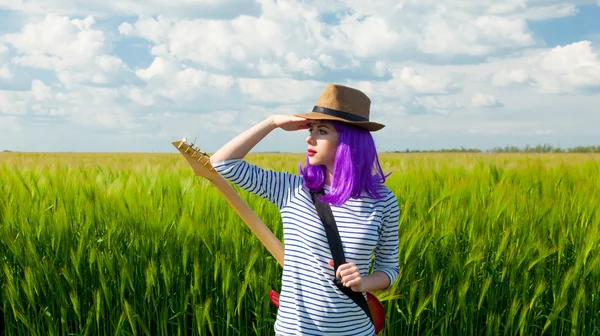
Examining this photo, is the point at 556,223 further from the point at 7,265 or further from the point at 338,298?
the point at 7,265

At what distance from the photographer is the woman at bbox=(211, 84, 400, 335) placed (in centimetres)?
169

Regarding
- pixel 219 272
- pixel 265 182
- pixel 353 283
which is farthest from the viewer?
pixel 219 272

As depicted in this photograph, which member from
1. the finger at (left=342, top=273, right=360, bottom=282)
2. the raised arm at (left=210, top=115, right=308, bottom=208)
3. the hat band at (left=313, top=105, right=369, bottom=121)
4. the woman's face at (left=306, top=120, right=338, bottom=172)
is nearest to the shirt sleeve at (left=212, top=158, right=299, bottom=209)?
the raised arm at (left=210, top=115, right=308, bottom=208)

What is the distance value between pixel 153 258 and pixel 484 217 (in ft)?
4.74

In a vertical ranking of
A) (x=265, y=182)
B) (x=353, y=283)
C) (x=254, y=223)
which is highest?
(x=265, y=182)

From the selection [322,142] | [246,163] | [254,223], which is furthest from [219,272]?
[322,142]

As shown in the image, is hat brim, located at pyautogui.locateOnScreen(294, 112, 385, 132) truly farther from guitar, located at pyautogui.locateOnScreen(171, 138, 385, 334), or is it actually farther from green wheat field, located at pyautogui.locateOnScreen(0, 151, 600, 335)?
green wheat field, located at pyautogui.locateOnScreen(0, 151, 600, 335)

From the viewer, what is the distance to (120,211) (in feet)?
8.34

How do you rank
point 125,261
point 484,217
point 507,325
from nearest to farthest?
point 125,261 → point 507,325 → point 484,217

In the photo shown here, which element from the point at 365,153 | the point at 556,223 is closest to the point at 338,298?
the point at 365,153

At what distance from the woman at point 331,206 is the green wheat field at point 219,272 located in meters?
0.42

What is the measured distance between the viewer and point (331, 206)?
1742mm

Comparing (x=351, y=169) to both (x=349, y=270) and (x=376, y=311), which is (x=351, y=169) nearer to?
(x=349, y=270)

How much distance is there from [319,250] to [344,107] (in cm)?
40
